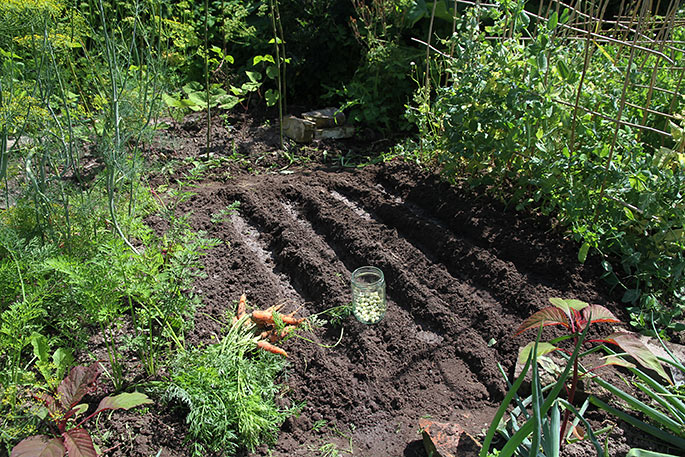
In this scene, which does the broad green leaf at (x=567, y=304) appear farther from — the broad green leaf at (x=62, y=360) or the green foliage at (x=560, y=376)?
the broad green leaf at (x=62, y=360)

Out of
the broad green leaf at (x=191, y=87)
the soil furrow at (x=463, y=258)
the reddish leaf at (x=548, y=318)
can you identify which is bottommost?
the soil furrow at (x=463, y=258)

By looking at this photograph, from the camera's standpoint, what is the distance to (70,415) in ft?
6.59

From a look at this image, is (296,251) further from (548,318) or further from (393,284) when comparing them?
(548,318)

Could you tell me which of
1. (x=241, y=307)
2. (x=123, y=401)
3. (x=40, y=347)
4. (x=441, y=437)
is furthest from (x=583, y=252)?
(x=40, y=347)

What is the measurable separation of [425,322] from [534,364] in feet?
4.11

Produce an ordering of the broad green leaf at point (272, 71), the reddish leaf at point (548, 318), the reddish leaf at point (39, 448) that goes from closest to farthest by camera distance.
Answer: the reddish leaf at point (39, 448)
the reddish leaf at point (548, 318)
the broad green leaf at point (272, 71)

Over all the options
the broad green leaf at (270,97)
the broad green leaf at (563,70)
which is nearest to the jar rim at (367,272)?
the broad green leaf at (563,70)

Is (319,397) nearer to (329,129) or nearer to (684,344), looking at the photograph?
(684,344)

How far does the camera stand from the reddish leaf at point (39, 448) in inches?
70.7

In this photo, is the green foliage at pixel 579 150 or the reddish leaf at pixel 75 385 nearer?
the reddish leaf at pixel 75 385

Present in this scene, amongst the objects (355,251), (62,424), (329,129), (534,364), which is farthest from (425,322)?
(329,129)

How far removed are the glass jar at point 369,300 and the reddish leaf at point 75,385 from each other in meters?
1.26

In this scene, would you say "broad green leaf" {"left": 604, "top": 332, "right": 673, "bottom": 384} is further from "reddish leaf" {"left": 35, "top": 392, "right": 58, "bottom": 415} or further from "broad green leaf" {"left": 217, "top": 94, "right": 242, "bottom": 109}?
"broad green leaf" {"left": 217, "top": 94, "right": 242, "bottom": 109}

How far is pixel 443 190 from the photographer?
3.75m
